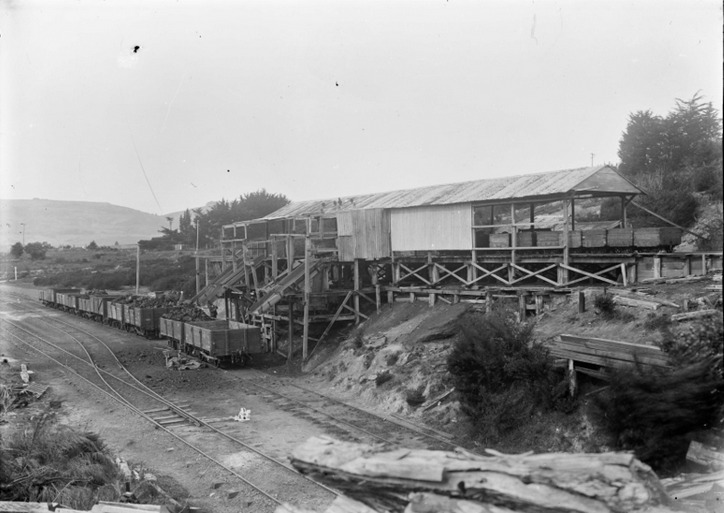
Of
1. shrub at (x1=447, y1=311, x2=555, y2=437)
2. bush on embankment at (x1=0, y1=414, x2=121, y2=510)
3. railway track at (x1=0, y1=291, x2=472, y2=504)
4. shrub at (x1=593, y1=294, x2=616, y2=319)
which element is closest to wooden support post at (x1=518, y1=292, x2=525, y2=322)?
shrub at (x1=593, y1=294, x2=616, y2=319)

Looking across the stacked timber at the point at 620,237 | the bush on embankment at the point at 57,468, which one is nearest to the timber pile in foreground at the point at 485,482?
the bush on embankment at the point at 57,468

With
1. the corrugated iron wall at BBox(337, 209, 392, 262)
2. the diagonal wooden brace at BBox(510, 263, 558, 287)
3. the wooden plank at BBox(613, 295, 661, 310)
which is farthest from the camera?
the corrugated iron wall at BBox(337, 209, 392, 262)

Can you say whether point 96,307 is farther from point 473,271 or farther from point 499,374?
point 499,374

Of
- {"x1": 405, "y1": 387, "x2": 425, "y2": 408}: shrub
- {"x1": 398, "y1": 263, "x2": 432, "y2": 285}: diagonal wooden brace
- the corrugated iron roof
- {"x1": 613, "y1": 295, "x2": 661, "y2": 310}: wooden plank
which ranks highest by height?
the corrugated iron roof

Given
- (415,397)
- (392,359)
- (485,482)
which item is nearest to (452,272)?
(392,359)

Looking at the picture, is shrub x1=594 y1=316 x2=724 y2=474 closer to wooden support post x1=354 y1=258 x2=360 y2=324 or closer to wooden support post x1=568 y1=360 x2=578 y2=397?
wooden support post x1=568 y1=360 x2=578 y2=397

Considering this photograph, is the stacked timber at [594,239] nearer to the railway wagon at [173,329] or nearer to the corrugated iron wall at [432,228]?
the corrugated iron wall at [432,228]

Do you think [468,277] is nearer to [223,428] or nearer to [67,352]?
[223,428]

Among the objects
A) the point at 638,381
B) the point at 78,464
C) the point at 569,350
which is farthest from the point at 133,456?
the point at 638,381

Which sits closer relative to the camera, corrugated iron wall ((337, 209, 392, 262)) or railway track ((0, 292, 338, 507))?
railway track ((0, 292, 338, 507))
